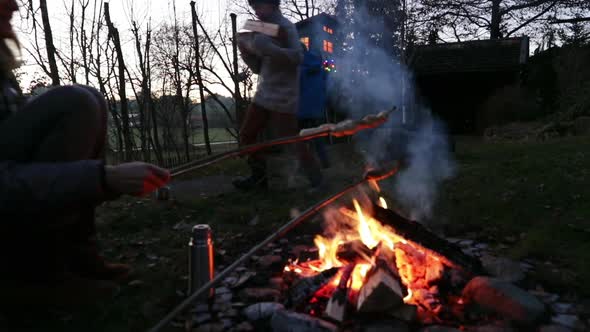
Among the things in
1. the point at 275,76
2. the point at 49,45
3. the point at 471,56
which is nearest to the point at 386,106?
the point at 275,76

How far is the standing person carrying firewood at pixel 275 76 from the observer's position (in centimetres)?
463

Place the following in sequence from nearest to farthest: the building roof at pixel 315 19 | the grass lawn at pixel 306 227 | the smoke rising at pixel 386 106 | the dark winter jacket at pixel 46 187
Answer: the dark winter jacket at pixel 46 187 < the grass lawn at pixel 306 227 < the smoke rising at pixel 386 106 < the building roof at pixel 315 19

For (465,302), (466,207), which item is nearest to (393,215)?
(465,302)

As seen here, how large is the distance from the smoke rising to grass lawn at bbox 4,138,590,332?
15.8 inches

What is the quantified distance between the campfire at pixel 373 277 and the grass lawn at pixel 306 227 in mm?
650

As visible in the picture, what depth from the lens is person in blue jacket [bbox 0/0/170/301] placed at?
140 cm

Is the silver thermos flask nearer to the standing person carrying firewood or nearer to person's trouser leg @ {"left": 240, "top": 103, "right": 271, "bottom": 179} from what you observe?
the standing person carrying firewood

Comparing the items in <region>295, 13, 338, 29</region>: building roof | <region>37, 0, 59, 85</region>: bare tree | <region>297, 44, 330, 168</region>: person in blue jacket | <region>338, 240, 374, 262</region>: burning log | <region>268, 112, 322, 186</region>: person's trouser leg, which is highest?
<region>295, 13, 338, 29</region>: building roof

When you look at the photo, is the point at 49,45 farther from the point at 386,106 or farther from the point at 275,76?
the point at 386,106

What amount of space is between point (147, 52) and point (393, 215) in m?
9.36

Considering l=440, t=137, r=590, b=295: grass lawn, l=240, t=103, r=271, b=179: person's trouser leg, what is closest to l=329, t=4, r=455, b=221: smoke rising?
l=440, t=137, r=590, b=295: grass lawn

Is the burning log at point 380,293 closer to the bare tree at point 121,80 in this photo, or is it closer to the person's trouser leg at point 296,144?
the person's trouser leg at point 296,144

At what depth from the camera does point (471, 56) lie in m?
17.8

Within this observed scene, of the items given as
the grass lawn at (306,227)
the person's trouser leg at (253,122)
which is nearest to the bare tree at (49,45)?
the grass lawn at (306,227)
